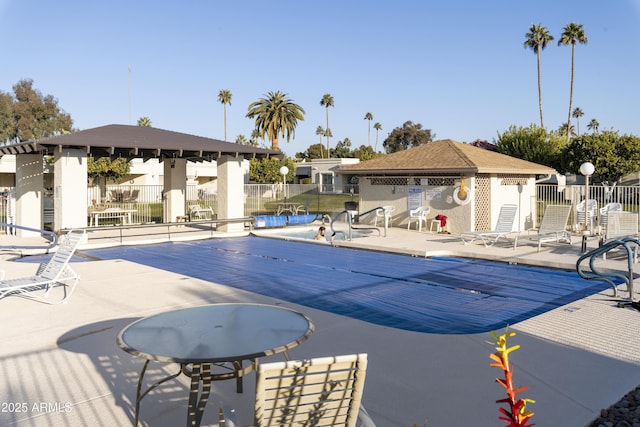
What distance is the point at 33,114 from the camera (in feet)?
214

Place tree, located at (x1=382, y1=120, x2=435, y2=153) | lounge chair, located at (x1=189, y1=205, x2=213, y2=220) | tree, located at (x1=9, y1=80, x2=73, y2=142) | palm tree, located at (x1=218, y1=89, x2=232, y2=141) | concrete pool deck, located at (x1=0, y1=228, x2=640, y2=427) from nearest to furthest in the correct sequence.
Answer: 1. concrete pool deck, located at (x1=0, y1=228, x2=640, y2=427)
2. lounge chair, located at (x1=189, y1=205, x2=213, y2=220)
3. tree, located at (x1=9, y1=80, x2=73, y2=142)
4. palm tree, located at (x1=218, y1=89, x2=232, y2=141)
5. tree, located at (x1=382, y1=120, x2=435, y2=153)

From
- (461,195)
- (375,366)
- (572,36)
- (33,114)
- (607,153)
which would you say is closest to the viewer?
(375,366)

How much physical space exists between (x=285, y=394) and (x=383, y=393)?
77.3 inches

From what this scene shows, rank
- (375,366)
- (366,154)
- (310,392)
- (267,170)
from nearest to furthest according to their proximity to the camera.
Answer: (310,392), (375,366), (267,170), (366,154)

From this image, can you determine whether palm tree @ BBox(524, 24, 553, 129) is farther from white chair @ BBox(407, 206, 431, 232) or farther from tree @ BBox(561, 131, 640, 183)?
white chair @ BBox(407, 206, 431, 232)

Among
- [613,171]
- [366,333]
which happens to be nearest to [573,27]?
[613,171]

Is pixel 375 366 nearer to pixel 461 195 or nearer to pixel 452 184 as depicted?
pixel 461 195

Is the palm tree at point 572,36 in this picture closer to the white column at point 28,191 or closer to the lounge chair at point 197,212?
the lounge chair at point 197,212

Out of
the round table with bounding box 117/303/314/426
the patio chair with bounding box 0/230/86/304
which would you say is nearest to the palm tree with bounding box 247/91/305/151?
the patio chair with bounding box 0/230/86/304

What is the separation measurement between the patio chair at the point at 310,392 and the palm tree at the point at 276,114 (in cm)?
5195

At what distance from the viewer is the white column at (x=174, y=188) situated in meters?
21.5

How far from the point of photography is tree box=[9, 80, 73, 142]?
6391 cm

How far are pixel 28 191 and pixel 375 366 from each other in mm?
16010

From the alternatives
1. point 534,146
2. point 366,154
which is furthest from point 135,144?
point 366,154
